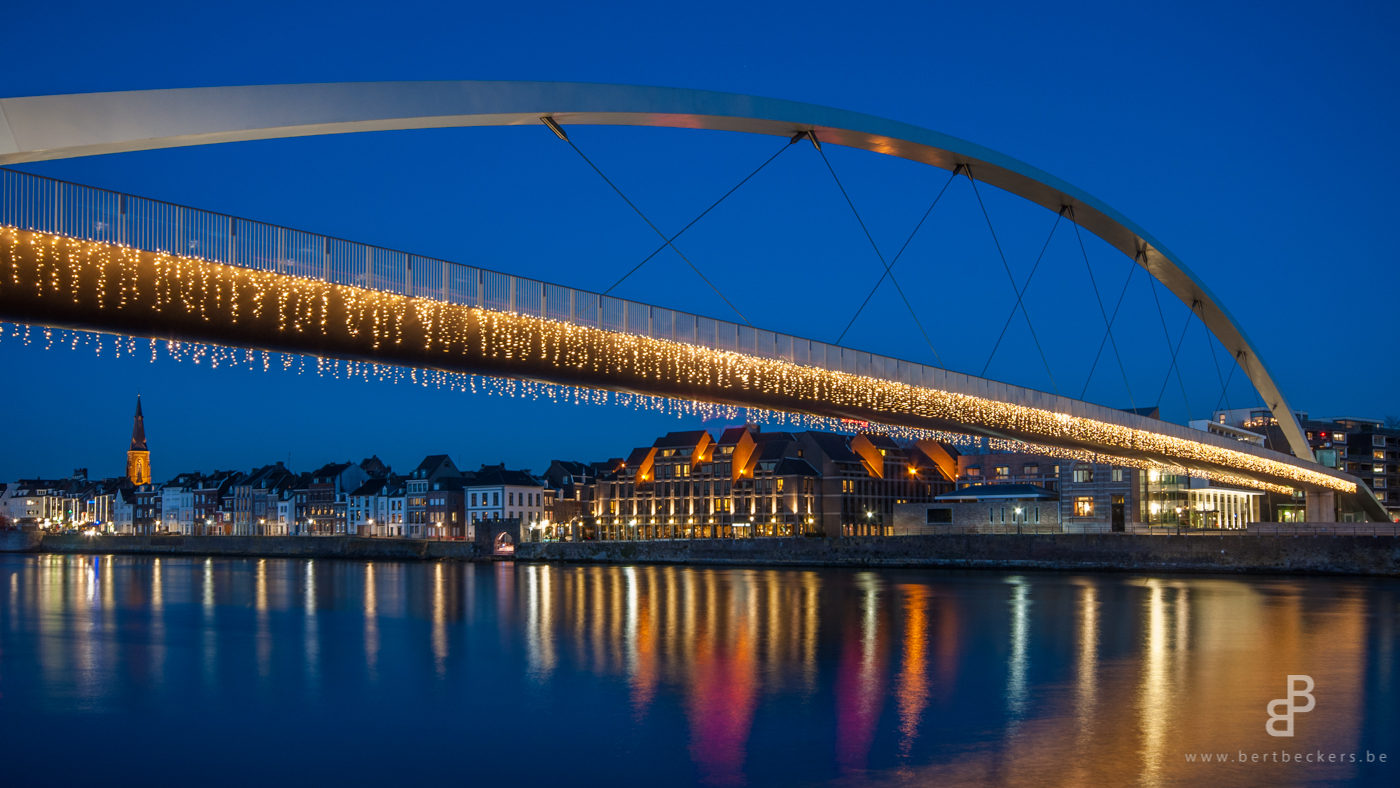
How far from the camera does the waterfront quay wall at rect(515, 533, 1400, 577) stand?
55.1m

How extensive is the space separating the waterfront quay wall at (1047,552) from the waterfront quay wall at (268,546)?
13529mm

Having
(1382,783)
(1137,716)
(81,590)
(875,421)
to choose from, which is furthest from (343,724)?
(81,590)

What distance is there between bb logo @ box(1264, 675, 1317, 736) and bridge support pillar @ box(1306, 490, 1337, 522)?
210 ft

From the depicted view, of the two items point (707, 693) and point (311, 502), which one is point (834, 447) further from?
point (707, 693)

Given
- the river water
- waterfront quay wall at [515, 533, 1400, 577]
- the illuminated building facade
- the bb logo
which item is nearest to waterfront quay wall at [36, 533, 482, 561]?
waterfront quay wall at [515, 533, 1400, 577]

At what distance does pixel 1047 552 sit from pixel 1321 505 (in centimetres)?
2631

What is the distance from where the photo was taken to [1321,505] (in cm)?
7656

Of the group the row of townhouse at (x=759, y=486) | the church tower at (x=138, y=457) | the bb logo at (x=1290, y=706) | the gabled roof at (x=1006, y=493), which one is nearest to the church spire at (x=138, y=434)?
the church tower at (x=138, y=457)

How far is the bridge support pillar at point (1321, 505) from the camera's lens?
75.7m

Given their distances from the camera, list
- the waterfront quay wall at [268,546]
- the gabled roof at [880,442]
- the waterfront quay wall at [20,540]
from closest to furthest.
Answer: the waterfront quay wall at [268,546]
the gabled roof at [880,442]
the waterfront quay wall at [20,540]

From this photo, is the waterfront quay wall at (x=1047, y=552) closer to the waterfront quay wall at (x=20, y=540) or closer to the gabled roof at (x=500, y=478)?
the gabled roof at (x=500, y=478)

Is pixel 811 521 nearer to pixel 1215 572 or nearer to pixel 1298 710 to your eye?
pixel 1215 572

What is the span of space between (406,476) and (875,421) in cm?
8787

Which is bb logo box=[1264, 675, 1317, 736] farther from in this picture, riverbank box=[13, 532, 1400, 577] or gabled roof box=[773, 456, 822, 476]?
gabled roof box=[773, 456, 822, 476]
